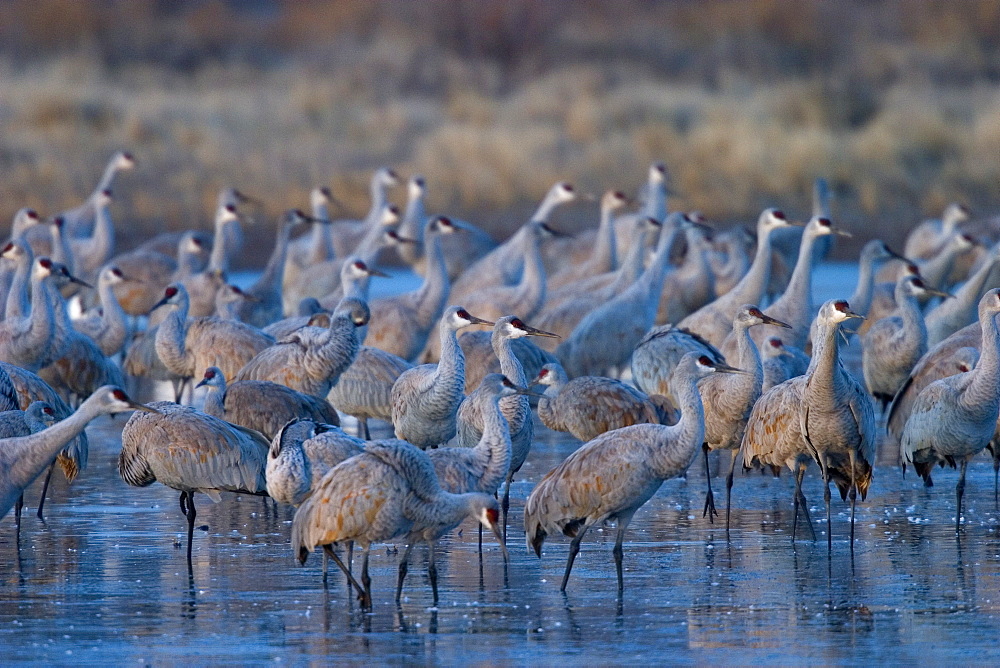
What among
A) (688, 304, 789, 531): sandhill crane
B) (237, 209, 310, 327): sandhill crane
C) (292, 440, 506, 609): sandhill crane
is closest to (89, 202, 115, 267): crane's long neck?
(237, 209, 310, 327): sandhill crane

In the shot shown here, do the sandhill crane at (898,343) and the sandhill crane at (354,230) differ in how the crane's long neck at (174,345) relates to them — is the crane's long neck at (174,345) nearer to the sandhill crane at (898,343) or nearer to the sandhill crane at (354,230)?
the sandhill crane at (898,343)

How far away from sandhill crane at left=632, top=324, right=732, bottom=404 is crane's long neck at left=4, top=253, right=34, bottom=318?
4.32 meters

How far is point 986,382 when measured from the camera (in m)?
9.61

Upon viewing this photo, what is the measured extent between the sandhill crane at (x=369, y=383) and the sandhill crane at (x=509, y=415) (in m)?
1.75

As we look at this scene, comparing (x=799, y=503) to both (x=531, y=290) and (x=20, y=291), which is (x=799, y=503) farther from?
(x=20, y=291)

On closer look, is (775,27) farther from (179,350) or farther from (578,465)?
(578,465)

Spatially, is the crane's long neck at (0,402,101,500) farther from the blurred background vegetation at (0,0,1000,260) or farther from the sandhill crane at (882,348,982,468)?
the blurred background vegetation at (0,0,1000,260)

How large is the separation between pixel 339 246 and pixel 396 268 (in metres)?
3.44

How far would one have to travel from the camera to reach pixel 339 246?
21.1 metres

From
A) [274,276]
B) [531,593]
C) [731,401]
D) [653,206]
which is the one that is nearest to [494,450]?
[531,593]

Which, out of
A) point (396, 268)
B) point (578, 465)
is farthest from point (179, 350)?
point (396, 268)

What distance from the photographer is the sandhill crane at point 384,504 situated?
315 inches

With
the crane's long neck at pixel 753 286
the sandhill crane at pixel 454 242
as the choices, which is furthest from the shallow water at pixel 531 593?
the sandhill crane at pixel 454 242

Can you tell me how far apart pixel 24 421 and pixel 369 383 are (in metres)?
3.15
